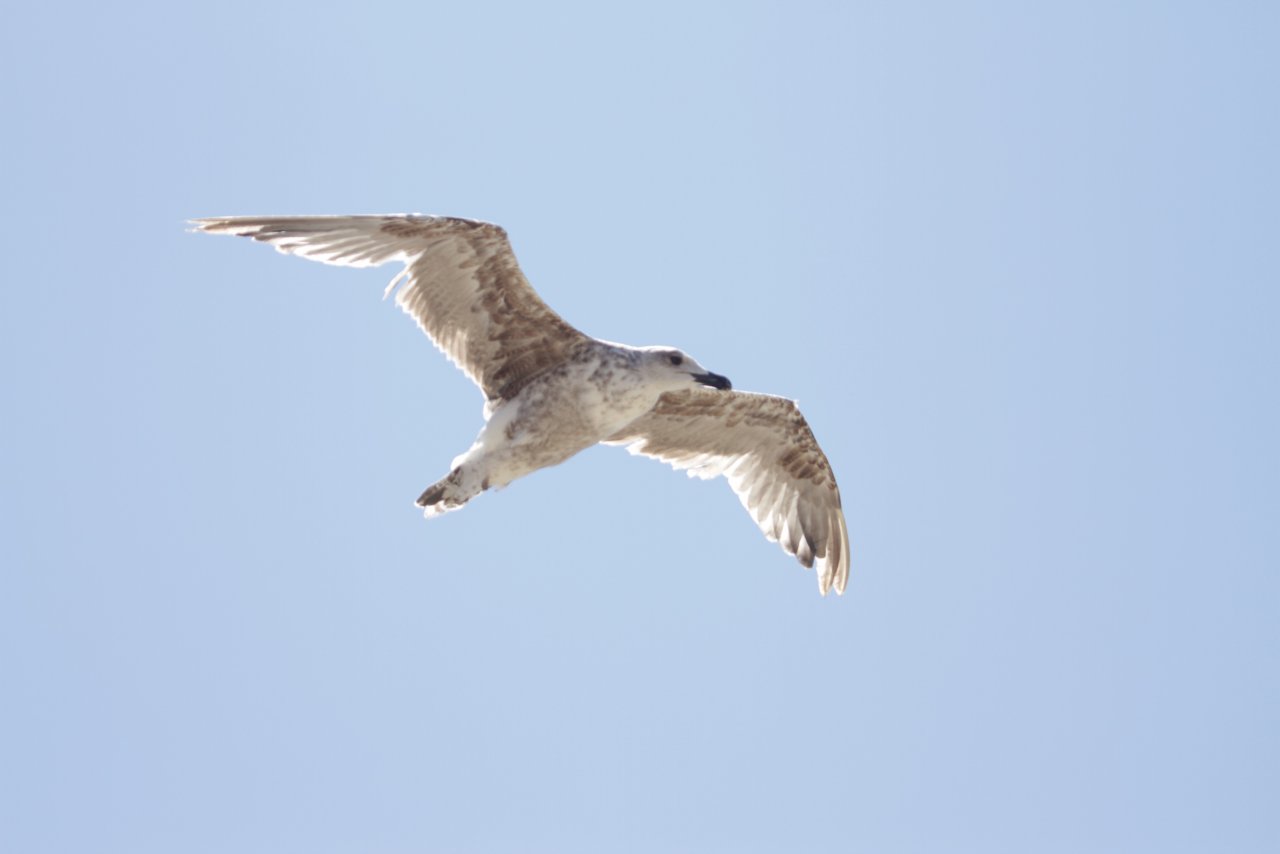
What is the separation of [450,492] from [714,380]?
2.10m

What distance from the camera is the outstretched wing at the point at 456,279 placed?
11016mm

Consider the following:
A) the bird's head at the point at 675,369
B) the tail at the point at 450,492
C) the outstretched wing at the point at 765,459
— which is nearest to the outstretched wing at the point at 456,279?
the bird's head at the point at 675,369

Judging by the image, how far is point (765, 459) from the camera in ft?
44.7

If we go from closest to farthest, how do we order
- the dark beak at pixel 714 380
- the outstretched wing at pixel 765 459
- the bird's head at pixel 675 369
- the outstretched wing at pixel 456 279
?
1. the outstretched wing at pixel 456 279
2. the bird's head at pixel 675 369
3. the dark beak at pixel 714 380
4. the outstretched wing at pixel 765 459

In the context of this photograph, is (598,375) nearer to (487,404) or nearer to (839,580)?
(487,404)

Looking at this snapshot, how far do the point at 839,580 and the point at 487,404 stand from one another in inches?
148

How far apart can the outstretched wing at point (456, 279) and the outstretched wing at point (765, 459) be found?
165 centimetres

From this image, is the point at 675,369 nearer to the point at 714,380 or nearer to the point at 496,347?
the point at 714,380

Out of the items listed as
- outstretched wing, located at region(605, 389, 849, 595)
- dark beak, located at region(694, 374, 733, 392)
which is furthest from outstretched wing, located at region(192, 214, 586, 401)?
outstretched wing, located at region(605, 389, 849, 595)

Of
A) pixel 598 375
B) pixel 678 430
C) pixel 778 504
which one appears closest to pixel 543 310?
pixel 598 375

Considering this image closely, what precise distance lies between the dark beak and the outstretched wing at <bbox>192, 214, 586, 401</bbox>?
3.04 feet

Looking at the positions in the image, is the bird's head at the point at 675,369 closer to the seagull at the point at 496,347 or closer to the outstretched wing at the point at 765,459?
the seagull at the point at 496,347

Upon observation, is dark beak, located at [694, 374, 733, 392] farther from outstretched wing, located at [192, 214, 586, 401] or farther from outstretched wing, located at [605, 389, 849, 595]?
outstretched wing, located at [605, 389, 849, 595]

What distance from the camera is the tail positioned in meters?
11.4
